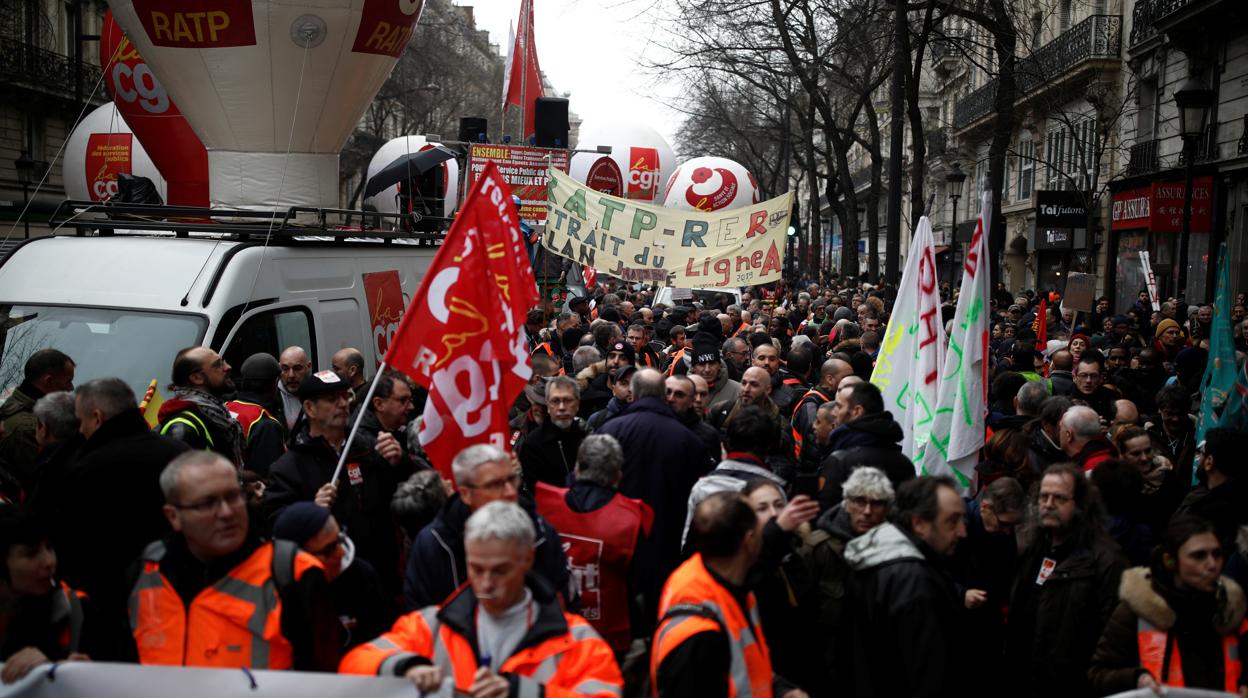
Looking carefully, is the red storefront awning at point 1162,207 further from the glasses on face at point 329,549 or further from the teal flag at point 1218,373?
the glasses on face at point 329,549

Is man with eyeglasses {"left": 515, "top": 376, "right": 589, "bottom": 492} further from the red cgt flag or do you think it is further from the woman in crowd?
the woman in crowd

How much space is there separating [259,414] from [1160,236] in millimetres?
24569

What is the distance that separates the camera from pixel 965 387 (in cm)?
659

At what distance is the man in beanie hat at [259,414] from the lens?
659cm

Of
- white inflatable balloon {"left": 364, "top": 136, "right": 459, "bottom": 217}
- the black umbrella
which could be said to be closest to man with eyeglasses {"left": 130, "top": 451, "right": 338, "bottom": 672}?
the black umbrella

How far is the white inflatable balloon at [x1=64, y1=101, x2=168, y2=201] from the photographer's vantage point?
22750mm

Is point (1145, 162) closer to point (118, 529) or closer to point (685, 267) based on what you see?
point (685, 267)

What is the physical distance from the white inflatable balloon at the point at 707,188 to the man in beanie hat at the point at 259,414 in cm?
2499

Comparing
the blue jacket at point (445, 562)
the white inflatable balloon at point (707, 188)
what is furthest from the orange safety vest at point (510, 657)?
the white inflatable balloon at point (707, 188)

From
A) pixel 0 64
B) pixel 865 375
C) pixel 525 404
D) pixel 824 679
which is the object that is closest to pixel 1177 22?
pixel 865 375

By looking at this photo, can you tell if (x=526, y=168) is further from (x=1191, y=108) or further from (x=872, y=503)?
(x=872, y=503)

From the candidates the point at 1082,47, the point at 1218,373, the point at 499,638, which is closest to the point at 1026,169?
the point at 1082,47

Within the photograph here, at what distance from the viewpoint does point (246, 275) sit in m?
8.17

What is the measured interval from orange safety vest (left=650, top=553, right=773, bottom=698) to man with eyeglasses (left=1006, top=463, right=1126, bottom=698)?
1448 millimetres
